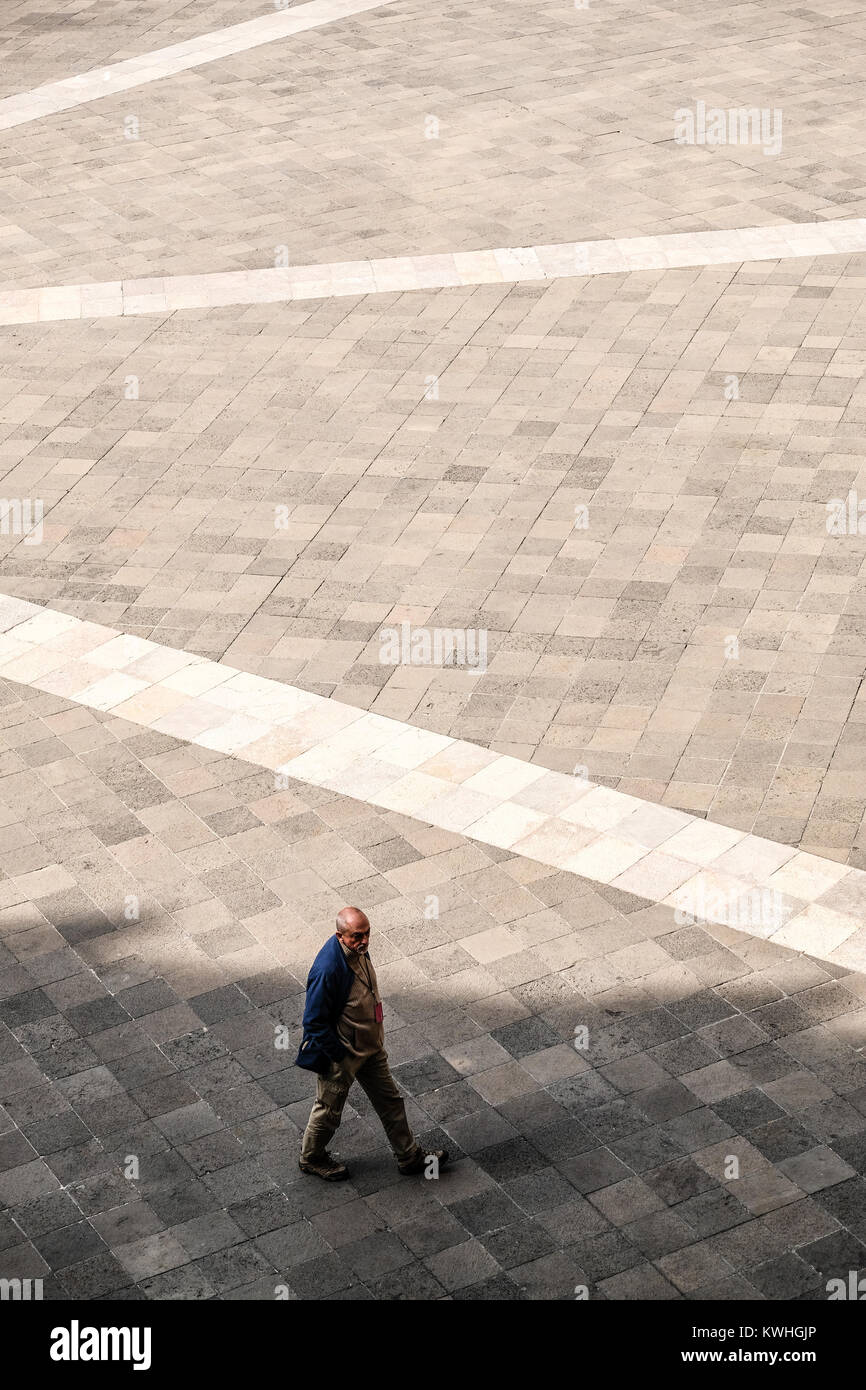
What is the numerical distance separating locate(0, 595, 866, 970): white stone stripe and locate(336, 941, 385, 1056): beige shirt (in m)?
2.94

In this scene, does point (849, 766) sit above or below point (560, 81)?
below

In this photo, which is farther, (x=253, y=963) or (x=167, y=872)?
(x=167, y=872)

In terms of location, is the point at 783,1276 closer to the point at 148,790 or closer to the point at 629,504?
the point at 148,790

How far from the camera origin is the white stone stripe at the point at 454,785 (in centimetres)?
1149

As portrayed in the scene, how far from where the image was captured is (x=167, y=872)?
39.3 ft

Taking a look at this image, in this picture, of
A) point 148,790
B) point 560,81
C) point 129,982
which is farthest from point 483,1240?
point 560,81

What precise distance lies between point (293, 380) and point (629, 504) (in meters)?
4.48

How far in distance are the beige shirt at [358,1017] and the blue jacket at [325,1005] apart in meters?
0.03

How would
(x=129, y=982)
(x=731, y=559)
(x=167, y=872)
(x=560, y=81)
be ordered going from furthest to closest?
1. (x=560, y=81)
2. (x=731, y=559)
3. (x=167, y=872)
4. (x=129, y=982)

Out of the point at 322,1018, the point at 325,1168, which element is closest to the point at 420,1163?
the point at 325,1168

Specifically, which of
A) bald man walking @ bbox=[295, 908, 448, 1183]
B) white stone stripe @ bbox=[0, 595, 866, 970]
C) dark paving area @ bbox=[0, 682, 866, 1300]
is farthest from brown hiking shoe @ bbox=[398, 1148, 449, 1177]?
white stone stripe @ bbox=[0, 595, 866, 970]

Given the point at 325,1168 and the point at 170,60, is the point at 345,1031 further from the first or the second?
the point at 170,60

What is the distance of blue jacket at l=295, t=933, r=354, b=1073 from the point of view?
9109mm

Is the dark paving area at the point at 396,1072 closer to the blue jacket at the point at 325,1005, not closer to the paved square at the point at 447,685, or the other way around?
the paved square at the point at 447,685
